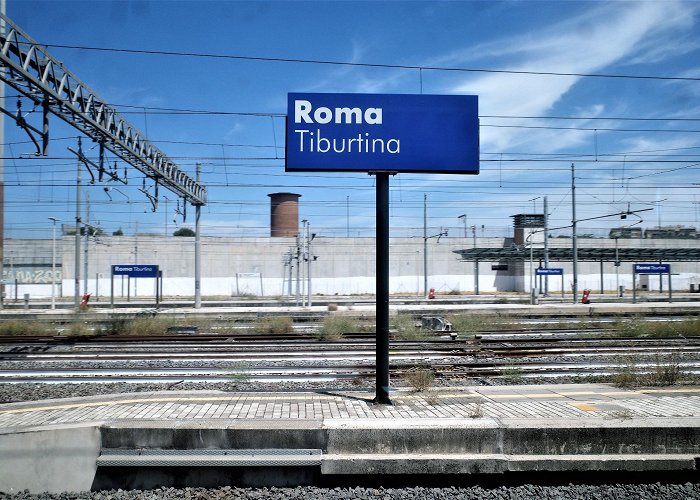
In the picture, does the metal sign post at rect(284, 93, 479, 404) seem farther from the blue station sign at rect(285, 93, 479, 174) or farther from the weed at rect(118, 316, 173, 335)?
the weed at rect(118, 316, 173, 335)

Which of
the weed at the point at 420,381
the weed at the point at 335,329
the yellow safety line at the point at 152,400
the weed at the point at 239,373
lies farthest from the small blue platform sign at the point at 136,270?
the weed at the point at 420,381

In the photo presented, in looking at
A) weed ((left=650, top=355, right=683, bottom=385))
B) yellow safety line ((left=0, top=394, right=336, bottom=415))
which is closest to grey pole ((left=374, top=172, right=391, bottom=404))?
yellow safety line ((left=0, top=394, right=336, bottom=415))

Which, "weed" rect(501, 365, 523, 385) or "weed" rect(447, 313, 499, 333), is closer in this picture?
"weed" rect(501, 365, 523, 385)

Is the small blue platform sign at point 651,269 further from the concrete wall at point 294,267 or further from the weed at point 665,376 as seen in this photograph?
the weed at point 665,376

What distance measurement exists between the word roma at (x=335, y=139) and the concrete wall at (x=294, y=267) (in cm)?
4486

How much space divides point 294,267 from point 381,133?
→ 46640 millimetres

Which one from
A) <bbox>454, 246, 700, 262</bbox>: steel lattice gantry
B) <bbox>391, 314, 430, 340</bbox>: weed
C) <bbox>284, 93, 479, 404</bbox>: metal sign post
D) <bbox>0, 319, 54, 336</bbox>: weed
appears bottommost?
<bbox>0, 319, 54, 336</bbox>: weed

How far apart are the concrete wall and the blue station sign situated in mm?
44865

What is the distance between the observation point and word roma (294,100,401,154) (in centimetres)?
722

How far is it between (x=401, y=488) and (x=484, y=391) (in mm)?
2931

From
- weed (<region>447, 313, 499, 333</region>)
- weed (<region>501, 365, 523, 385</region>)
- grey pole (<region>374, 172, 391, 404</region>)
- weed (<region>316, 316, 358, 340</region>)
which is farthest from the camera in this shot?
weed (<region>447, 313, 499, 333</region>)

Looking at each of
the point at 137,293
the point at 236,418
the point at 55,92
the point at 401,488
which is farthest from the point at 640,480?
the point at 137,293

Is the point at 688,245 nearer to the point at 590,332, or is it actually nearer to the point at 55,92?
the point at 590,332

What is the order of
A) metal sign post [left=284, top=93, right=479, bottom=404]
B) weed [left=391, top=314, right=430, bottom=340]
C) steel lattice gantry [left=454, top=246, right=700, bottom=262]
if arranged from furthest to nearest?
steel lattice gantry [left=454, top=246, right=700, bottom=262]
weed [left=391, top=314, right=430, bottom=340]
metal sign post [left=284, top=93, right=479, bottom=404]
